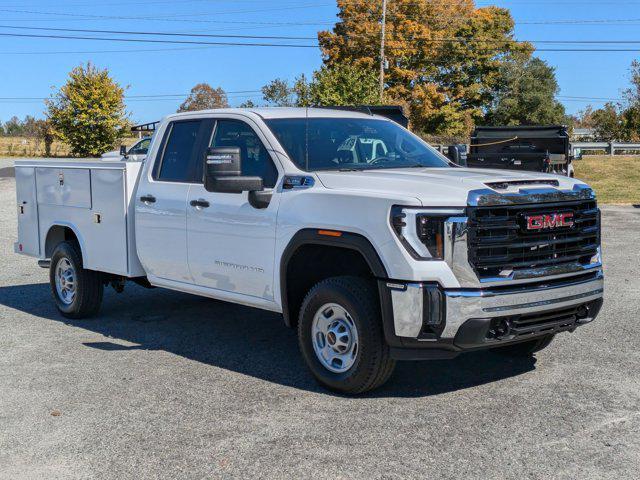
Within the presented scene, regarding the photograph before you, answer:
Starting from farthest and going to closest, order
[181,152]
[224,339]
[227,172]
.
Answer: [224,339]
[181,152]
[227,172]

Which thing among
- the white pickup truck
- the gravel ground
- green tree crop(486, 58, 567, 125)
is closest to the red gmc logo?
the white pickup truck

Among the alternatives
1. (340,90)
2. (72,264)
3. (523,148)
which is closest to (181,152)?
(72,264)

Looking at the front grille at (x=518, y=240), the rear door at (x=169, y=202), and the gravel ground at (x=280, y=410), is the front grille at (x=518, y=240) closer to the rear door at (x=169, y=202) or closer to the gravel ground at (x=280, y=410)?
the gravel ground at (x=280, y=410)

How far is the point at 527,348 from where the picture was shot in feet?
21.2

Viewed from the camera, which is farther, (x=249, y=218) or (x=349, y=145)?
(x=349, y=145)

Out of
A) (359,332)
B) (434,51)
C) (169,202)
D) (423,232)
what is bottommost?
(359,332)

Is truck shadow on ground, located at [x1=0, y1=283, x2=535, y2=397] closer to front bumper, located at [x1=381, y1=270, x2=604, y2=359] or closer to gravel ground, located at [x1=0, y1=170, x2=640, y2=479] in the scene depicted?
gravel ground, located at [x1=0, y1=170, x2=640, y2=479]

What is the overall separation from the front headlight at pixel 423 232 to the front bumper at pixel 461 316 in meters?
0.20

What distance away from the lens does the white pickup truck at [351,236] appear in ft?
16.5

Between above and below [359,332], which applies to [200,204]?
above

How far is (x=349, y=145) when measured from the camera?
6398mm

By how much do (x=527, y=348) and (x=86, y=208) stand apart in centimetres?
426

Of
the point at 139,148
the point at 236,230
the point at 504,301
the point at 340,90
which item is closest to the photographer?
the point at 504,301

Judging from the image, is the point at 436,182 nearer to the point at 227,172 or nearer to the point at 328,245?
the point at 328,245
